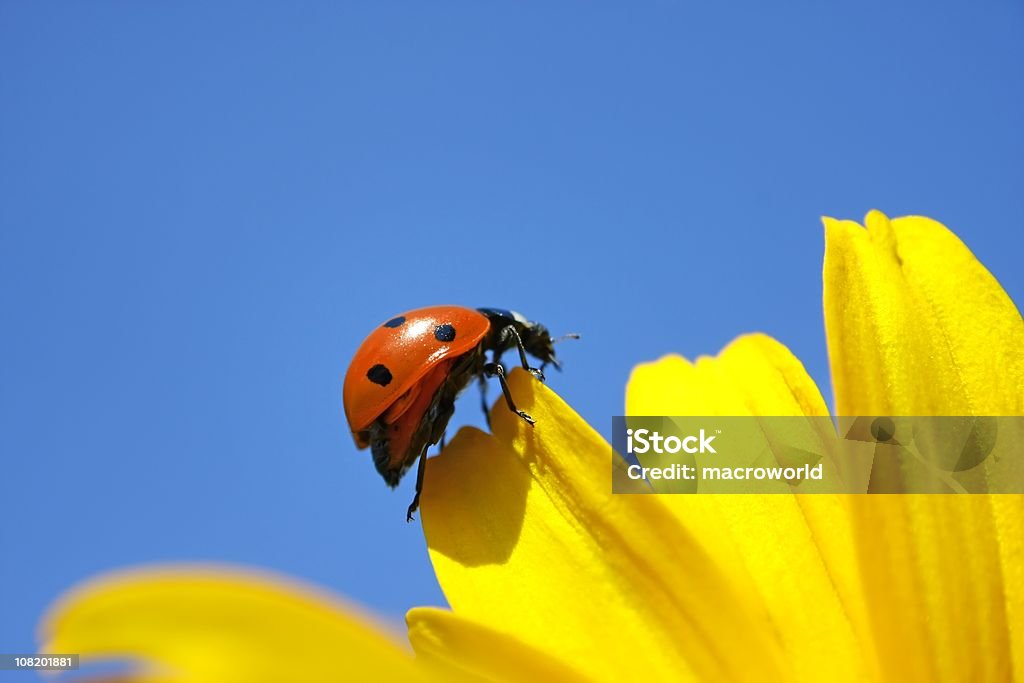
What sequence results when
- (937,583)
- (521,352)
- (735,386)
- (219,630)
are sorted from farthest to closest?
(521,352) < (735,386) < (937,583) < (219,630)

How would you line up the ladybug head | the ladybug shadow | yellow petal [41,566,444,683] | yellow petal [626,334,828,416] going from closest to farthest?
1. yellow petal [41,566,444,683]
2. the ladybug shadow
3. yellow petal [626,334,828,416]
4. the ladybug head

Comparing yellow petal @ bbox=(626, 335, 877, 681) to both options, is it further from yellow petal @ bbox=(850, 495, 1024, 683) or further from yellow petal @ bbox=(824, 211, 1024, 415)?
yellow petal @ bbox=(824, 211, 1024, 415)

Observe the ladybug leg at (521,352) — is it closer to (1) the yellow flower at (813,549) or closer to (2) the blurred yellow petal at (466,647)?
(1) the yellow flower at (813,549)

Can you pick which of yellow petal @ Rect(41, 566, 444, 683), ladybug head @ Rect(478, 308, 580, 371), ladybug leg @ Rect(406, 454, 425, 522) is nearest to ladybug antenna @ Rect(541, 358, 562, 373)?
ladybug head @ Rect(478, 308, 580, 371)

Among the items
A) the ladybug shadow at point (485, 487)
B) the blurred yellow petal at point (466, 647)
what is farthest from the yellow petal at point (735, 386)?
the blurred yellow petal at point (466, 647)

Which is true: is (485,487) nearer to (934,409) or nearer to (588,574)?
(588,574)

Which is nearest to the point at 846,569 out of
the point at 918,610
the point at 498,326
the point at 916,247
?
the point at 918,610

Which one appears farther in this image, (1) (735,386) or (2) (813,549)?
(1) (735,386)

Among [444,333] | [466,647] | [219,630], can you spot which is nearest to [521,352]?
[444,333]
